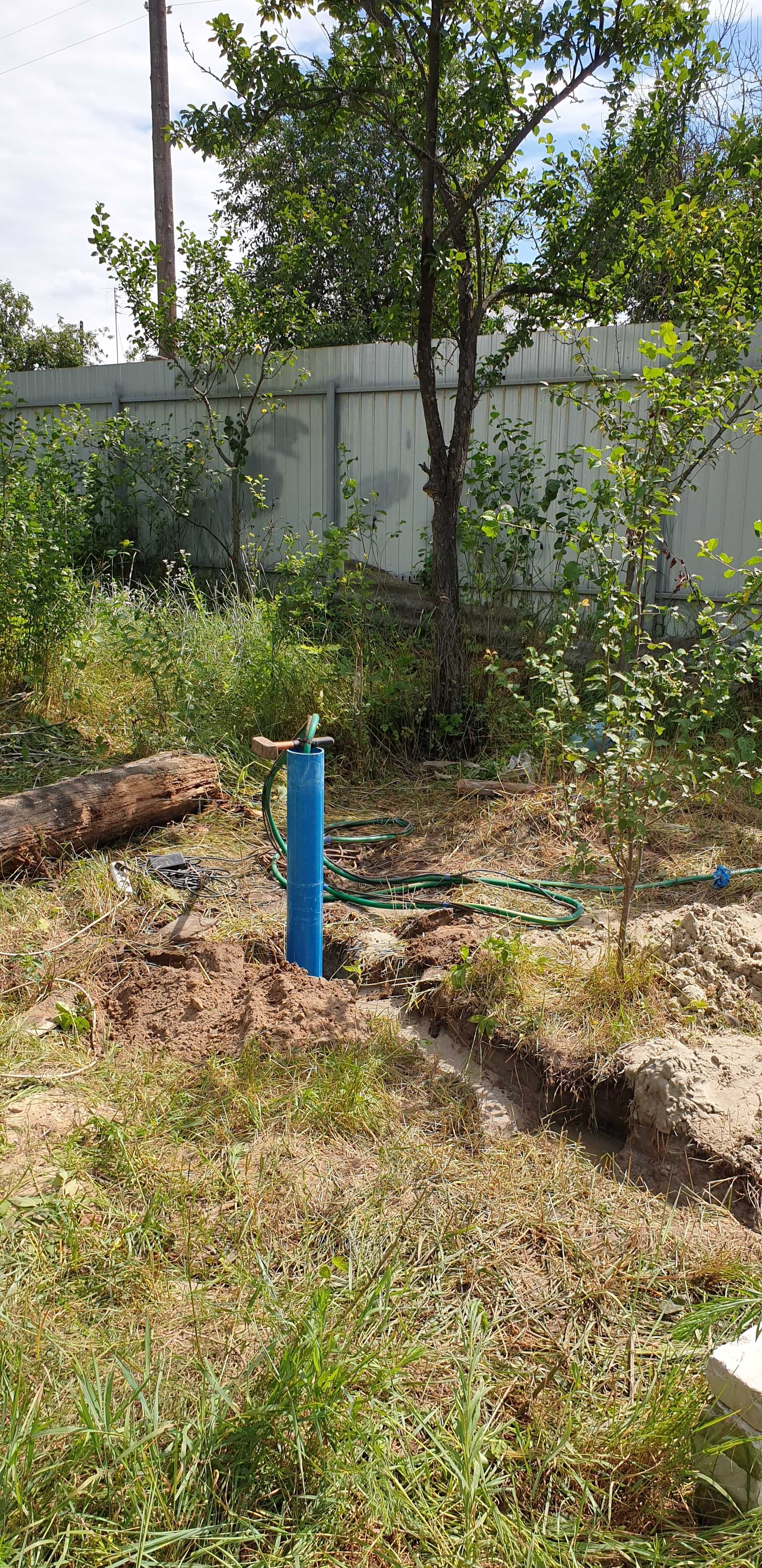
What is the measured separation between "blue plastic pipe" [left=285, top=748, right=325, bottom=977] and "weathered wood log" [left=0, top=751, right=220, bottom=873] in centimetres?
136

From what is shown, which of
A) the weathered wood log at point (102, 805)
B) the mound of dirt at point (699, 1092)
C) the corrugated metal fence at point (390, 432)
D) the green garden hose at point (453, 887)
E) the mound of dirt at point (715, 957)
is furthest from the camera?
the corrugated metal fence at point (390, 432)

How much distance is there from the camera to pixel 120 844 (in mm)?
4672

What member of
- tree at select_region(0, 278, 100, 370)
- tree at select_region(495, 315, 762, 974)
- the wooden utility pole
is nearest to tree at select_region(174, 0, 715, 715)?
tree at select_region(495, 315, 762, 974)

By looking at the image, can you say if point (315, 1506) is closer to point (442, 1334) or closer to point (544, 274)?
point (442, 1334)

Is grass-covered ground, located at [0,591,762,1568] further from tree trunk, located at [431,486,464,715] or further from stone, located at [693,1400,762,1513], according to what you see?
tree trunk, located at [431,486,464,715]

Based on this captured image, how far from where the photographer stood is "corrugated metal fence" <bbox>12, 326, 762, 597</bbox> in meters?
6.68

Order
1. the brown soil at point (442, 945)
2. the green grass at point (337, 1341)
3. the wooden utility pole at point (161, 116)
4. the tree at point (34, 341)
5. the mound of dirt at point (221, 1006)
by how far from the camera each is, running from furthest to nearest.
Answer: the tree at point (34, 341) → the wooden utility pole at point (161, 116) → the brown soil at point (442, 945) → the mound of dirt at point (221, 1006) → the green grass at point (337, 1341)

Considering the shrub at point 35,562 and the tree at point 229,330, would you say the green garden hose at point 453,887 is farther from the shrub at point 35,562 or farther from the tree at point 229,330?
the tree at point 229,330

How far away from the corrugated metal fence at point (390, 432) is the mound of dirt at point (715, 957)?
3722 mm

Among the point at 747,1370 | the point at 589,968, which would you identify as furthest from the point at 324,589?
the point at 747,1370

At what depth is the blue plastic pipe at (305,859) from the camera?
3283mm

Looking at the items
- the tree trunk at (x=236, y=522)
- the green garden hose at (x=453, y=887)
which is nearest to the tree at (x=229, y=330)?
the tree trunk at (x=236, y=522)

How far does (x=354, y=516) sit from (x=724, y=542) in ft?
7.78

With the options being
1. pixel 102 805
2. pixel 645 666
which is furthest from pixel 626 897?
pixel 102 805
